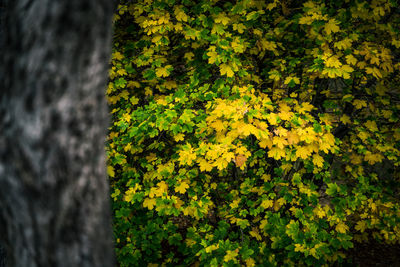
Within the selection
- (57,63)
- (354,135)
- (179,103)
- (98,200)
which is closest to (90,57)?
(57,63)

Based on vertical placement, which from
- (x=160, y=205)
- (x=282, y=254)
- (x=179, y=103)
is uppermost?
(x=179, y=103)

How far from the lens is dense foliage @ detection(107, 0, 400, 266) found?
11.0 feet

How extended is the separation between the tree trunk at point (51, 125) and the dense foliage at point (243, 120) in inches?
79.1

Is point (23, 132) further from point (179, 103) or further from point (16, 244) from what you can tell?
point (179, 103)

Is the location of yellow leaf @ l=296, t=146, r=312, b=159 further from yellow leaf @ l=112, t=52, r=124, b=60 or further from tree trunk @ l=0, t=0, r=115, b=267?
yellow leaf @ l=112, t=52, r=124, b=60

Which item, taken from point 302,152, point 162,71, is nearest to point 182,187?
point 302,152

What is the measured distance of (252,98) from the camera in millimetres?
3326

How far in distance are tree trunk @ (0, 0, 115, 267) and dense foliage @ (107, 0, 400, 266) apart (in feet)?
6.59

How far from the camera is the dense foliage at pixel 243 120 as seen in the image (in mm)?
3365

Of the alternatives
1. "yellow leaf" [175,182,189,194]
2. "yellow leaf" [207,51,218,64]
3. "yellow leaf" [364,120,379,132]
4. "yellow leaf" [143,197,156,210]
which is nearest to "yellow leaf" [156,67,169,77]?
"yellow leaf" [207,51,218,64]

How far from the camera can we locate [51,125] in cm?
108

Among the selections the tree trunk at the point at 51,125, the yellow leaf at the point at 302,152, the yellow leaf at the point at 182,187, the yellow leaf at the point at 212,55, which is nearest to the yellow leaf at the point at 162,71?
the yellow leaf at the point at 212,55

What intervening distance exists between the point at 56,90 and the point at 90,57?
198 mm

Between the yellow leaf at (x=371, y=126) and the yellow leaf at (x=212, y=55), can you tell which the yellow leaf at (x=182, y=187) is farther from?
the yellow leaf at (x=371, y=126)
